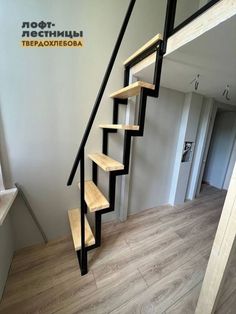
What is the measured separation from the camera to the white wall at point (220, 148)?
3.66 metres

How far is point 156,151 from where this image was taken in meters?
2.38

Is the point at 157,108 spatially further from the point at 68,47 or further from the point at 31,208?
the point at 31,208

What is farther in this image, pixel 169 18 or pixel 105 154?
pixel 105 154

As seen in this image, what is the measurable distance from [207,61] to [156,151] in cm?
132

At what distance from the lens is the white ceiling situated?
0.97 metres

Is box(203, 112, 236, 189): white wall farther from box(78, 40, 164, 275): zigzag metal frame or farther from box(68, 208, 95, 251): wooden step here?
box(68, 208, 95, 251): wooden step

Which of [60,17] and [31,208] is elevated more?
[60,17]

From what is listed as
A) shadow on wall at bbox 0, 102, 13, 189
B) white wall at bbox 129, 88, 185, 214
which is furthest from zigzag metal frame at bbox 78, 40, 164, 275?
shadow on wall at bbox 0, 102, 13, 189

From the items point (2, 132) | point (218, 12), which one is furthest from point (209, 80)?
point (2, 132)

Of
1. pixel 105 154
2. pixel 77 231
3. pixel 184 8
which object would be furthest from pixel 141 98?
pixel 184 8

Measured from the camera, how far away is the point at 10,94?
4.50 ft

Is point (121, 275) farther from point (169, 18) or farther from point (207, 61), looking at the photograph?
point (169, 18)

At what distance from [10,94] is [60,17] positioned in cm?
87

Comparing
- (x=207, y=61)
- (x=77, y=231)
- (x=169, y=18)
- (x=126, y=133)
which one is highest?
(x=169, y=18)
